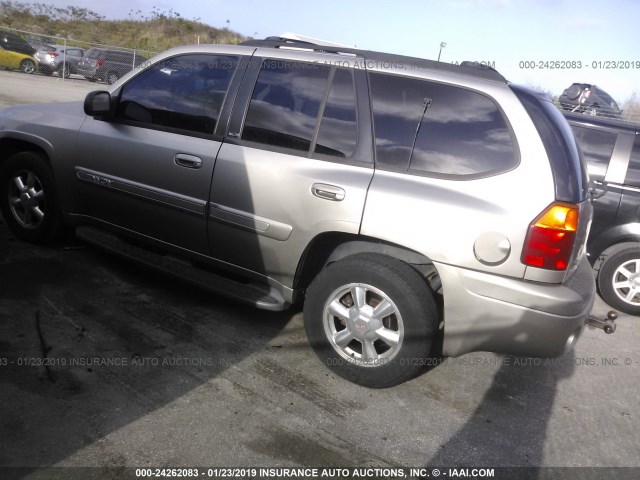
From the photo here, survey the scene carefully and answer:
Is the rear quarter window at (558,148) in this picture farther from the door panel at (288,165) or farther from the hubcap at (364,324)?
the hubcap at (364,324)

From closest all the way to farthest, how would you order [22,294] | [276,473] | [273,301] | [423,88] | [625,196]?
[276,473] < [423,88] < [273,301] < [22,294] < [625,196]

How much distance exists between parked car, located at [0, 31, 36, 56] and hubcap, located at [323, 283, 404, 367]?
23.8 meters

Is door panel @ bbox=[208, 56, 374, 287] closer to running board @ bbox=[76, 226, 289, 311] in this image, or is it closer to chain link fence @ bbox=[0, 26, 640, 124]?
running board @ bbox=[76, 226, 289, 311]

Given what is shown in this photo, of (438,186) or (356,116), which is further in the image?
(356,116)

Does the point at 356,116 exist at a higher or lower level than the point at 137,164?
higher

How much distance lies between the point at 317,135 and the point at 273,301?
1095mm

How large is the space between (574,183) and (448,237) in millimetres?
734

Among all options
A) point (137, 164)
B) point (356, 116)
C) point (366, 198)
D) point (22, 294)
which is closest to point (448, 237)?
point (366, 198)

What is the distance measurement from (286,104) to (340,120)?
0.41m

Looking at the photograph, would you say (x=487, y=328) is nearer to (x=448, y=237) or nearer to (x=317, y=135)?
(x=448, y=237)

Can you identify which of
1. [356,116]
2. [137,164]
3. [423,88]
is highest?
[423,88]

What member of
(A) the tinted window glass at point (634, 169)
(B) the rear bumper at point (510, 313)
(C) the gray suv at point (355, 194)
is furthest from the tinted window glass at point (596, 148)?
(B) the rear bumper at point (510, 313)

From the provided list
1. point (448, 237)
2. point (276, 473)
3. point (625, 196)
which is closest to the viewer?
point (276, 473)

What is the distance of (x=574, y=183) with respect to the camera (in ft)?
9.43
